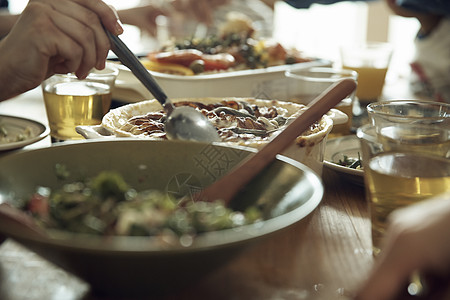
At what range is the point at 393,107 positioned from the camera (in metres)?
0.94

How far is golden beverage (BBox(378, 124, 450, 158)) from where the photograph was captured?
27.1 inches

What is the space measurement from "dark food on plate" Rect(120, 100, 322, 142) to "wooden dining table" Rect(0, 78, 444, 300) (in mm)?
174

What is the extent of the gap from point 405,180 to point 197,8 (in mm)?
2041

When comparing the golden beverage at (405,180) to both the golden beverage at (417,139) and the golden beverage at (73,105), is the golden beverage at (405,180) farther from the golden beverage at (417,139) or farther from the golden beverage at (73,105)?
the golden beverage at (73,105)

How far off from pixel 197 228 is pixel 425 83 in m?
1.82

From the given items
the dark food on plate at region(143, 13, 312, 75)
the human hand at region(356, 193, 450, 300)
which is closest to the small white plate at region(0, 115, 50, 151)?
the dark food on plate at region(143, 13, 312, 75)

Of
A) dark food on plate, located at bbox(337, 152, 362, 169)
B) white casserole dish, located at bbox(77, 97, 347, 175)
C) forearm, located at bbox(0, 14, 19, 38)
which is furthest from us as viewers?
forearm, located at bbox(0, 14, 19, 38)

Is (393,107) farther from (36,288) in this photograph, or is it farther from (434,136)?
(36,288)

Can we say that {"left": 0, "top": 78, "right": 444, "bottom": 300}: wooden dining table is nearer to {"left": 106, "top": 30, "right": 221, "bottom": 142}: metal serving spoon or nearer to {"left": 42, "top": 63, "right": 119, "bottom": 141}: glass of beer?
{"left": 106, "top": 30, "right": 221, "bottom": 142}: metal serving spoon

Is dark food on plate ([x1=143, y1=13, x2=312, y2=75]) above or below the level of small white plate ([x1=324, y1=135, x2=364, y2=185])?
below

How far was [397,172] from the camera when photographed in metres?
0.66

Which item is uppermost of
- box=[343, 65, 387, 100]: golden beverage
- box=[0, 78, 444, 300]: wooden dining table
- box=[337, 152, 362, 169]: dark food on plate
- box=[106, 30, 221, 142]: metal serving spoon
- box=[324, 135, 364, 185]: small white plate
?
box=[106, 30, 221, 142]: metal serving spoon

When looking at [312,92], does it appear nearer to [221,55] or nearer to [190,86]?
[190,86]

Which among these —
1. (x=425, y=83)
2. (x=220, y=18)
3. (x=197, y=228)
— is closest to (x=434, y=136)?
(x=197, y=228)
